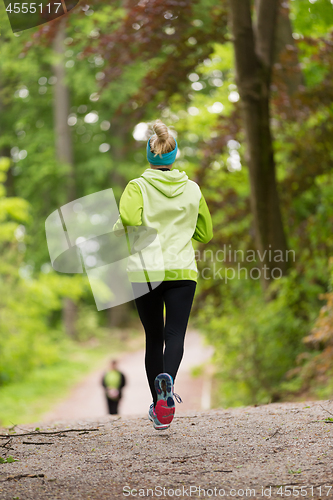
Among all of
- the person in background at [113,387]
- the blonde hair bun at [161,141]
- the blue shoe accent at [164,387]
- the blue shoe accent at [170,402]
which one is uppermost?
the blonde hair bun at [161,141]

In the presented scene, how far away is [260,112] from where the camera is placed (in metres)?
7.91

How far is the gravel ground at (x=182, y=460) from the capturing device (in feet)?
8.64

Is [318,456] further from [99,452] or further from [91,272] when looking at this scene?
[91,272]

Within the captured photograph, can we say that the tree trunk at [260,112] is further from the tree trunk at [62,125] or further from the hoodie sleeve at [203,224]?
the tree trunk at [62,125]

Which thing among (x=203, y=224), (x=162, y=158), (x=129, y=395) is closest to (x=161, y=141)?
(x=162, y=158)

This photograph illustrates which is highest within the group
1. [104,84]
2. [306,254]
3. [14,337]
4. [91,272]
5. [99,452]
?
[104,84]

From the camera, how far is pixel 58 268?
3.45 meters

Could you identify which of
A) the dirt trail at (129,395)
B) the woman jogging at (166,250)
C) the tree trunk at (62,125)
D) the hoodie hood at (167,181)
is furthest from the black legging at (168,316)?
the tree trunk at (62,125)

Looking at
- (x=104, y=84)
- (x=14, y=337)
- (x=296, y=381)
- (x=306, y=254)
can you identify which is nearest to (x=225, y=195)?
(x=306, y=254)

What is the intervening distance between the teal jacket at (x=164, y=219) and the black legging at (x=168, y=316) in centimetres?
8

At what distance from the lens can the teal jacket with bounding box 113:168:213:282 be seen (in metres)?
3.37

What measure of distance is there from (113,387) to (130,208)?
23.9 ft

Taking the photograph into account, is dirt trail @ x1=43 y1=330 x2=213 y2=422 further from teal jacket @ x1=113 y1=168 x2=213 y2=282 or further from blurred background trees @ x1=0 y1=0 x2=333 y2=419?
teal jacket @ x1=113 y1=168 x2=213 y2=282

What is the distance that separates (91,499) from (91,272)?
1.55m
